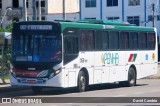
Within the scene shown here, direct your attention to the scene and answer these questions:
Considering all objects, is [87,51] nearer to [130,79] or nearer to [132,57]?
[132,57]

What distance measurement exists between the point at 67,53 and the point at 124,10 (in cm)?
5697

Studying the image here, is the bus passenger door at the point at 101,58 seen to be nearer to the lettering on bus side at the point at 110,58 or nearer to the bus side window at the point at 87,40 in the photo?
the lettering on bus side at the point at 110,58

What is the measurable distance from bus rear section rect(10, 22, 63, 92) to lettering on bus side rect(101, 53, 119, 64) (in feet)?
12.6

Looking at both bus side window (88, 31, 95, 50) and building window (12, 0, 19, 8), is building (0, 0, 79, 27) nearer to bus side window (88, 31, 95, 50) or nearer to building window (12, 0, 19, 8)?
building window (12, 0, 19, 8)

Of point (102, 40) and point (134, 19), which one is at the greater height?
point (102, 40)

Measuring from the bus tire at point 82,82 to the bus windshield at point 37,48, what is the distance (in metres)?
1.79

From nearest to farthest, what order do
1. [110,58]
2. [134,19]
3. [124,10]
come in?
[110,58], [134,19], [124,10]

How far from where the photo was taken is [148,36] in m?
30.5

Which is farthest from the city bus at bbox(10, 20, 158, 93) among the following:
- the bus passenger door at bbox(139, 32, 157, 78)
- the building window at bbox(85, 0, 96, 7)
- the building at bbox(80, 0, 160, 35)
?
the building window at bbox(85, 0, 96, 7)

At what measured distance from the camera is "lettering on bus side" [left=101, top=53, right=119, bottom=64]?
26203 mm

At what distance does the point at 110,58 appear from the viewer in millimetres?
26766

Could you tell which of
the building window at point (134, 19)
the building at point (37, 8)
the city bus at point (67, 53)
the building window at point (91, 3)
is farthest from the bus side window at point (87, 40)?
the building at point (37, 8)

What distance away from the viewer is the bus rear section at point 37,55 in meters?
22.7

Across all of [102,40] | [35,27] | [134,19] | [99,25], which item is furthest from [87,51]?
[134,19]
